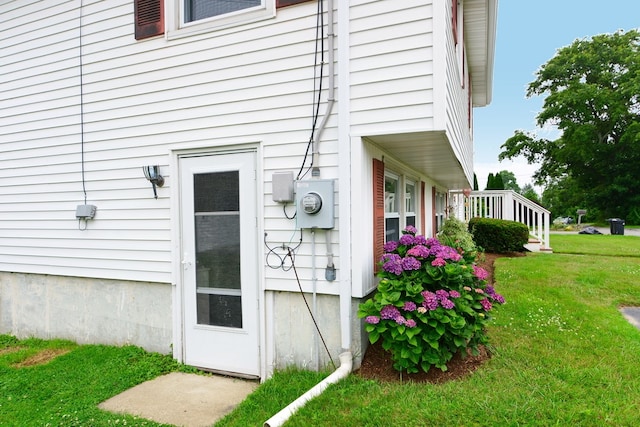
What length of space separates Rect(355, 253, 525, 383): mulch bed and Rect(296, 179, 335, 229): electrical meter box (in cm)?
129

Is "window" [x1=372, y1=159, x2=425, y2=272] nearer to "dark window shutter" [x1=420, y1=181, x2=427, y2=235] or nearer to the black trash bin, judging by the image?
"dark window shutter" [x1=420, y1=181, x2=427, y2=235]

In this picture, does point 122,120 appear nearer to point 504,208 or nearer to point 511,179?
point 504,208

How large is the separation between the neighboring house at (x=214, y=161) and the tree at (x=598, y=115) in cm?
2625

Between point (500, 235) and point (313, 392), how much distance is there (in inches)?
337

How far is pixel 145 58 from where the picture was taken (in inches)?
170

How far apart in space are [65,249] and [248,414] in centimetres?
348

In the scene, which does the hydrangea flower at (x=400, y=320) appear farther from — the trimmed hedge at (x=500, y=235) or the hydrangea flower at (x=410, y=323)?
the trimmed hedge at (x=500, y=235)

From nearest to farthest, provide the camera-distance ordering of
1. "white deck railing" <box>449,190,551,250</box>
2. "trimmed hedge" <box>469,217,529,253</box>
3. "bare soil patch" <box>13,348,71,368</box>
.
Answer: "bare soil patch" <box>13,348,71,368</box> < "trimmed hedge" <box>469,217,529,253</box> < "white deck railing" <box>449,190,551,250</box>

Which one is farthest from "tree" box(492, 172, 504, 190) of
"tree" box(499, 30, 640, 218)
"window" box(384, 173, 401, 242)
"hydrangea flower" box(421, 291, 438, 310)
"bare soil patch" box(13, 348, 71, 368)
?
"bare soil patch" box(13, 348, 71, 368)

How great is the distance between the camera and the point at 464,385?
296cm

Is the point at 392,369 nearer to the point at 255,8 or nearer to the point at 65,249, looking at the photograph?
the point at 255,8

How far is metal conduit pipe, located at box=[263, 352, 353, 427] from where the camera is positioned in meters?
2.62

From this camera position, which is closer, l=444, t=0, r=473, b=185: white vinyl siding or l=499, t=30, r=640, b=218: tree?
l=444, t=0, r=473, b=185: white vinyl siding

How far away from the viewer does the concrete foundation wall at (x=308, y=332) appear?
→ 3465mm
